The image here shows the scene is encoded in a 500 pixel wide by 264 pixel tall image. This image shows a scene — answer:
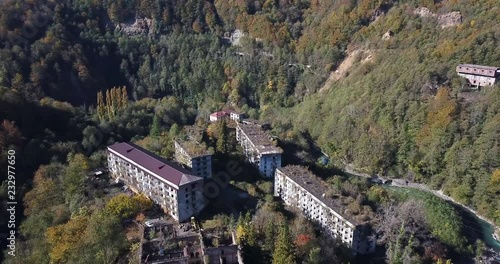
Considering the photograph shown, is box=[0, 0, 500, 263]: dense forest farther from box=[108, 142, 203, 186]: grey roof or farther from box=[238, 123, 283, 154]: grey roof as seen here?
box=[238, 123, 283, 154]: grey roof

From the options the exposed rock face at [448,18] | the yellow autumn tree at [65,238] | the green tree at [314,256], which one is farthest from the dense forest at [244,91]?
the green tree at [314,256]

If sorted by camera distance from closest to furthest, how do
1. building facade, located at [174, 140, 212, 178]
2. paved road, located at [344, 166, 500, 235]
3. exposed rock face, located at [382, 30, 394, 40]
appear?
building facade, located at [174, 140, 212, 178] < paved road, located at [344, 166, 500, 235] < exposed rock face, located at [382, 30, 394, 40]

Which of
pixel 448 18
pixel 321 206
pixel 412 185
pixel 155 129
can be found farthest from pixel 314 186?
pixel 448 18

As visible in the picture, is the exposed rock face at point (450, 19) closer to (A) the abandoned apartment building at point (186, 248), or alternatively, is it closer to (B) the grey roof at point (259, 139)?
(B) the grey roof at point (259, 139)

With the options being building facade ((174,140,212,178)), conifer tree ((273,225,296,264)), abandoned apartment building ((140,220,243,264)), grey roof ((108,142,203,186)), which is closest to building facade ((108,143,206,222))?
grey roof ((108,142,203,186))

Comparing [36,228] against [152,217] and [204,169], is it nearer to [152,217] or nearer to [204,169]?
[152,217]

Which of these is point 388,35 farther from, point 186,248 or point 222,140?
point 186,248

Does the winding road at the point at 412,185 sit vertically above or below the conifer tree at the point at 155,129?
below

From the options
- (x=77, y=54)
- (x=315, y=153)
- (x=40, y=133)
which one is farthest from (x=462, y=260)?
(x=77, y=54)
